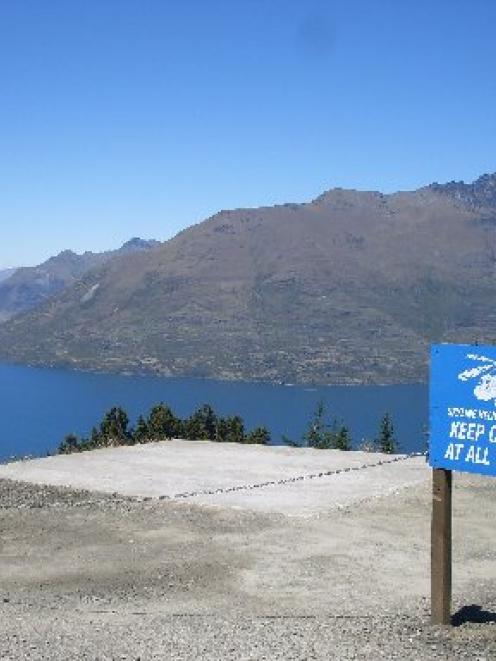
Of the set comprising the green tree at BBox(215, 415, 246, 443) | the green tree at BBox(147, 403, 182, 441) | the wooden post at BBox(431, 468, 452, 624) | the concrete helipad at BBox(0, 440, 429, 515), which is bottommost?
the green tree at BBox(215, 415, 246, 443)

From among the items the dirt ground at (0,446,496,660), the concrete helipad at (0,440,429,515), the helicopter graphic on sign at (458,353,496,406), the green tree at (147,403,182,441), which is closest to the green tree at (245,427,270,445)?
the green tree at (147,403,182,441)

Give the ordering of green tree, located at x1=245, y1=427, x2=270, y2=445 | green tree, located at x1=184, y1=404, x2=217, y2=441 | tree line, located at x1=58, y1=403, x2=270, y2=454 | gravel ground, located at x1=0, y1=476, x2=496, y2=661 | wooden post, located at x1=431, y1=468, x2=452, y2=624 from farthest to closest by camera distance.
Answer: green tree, located at x1=245, y1=427, x2=270, y2=445 < tree line, located at x1=58, y1=403, x2=270, y2=454 < green tree, located at x1=184, y1=404, x2=217, y2=441 < wooden post, located at x1=431, y1=468, x2=452, y2=624 < gravel ground, located at x1=0, y1=476, x2=496, y2=661

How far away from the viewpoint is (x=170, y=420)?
39812mm

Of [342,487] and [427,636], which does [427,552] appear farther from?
[342,487]

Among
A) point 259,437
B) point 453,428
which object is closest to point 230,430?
point 259,437

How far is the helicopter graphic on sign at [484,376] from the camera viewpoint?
352 inches

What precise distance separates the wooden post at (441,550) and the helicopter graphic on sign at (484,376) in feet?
3.04

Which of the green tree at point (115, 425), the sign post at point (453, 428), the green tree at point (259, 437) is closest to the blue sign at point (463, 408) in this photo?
the sign post at point (453, 428)

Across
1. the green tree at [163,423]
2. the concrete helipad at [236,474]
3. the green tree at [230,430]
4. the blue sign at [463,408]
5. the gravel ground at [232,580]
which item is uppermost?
the blue sign at [463,408]

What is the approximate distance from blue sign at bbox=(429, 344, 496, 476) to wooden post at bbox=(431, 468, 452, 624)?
22 cm

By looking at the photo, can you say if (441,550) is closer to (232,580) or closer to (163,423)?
(232,580)

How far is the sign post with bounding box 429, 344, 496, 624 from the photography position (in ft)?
29.3

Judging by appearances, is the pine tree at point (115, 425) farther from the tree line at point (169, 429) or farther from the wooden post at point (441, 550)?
the wooden post at point (441, 550)

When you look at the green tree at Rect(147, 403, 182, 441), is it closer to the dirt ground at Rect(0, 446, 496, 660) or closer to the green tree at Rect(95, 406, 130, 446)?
the green tree at Rect(95, 406, 130, 446)
